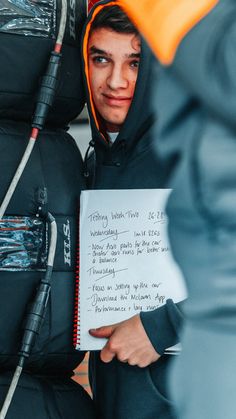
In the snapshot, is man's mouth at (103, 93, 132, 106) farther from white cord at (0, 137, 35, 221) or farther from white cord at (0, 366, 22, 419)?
white cord at (0, 366, 22, 419)

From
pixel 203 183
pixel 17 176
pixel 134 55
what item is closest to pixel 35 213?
pixel 17 176

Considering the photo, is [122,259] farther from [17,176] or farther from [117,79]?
[117,79]

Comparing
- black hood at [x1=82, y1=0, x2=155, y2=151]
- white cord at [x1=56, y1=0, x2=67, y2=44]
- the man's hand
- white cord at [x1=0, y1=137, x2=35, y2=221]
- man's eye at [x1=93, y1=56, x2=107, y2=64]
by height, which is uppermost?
white cord at [x1=56, y1=0, x2=67, y2=44]

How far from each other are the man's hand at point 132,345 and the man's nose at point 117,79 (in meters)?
0.53

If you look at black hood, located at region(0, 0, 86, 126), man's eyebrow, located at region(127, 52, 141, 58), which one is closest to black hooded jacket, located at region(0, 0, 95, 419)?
black hood, located at region(0, 0, 86, 126)

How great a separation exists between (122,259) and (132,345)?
20cm

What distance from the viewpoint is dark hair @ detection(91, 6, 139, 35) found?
2301mm

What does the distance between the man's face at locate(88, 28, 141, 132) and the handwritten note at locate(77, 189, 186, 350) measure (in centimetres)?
21

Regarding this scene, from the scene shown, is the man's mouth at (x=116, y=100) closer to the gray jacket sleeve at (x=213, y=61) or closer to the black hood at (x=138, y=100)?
the black hood at (x=138, y=100)

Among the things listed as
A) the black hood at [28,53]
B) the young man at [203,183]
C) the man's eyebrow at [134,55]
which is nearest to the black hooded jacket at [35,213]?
the black hood at [28,53]

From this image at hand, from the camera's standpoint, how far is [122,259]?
2252 millimetres

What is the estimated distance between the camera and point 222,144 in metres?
0.97

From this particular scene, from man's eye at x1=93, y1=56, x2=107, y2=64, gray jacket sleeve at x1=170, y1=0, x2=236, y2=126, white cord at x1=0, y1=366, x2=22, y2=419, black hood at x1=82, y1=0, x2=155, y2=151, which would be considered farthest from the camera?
man's eye at x1=93, y1=56, x2=107, y2=64

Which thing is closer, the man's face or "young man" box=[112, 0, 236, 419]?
"young man" box=[112, 0, 236, 419]
